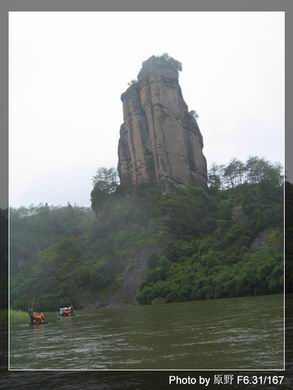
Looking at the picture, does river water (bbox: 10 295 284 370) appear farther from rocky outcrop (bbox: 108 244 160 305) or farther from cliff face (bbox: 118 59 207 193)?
cliff face (bbox: 118 59 207 193)

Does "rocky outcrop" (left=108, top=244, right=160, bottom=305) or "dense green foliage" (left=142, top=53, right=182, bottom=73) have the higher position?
"dense green foliage" (left=142, top=53, right=182, bottom=73)

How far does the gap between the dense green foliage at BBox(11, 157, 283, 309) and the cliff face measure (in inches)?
54.4

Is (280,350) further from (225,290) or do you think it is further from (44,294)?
(44,294)

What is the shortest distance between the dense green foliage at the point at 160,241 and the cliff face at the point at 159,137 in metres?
1.38

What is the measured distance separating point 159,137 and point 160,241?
11.3 m

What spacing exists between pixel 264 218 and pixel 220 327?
72.2ft

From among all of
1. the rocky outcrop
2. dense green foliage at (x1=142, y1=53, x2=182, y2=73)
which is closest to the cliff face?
dense green foliage at (x1=142, y1=53, x2=182, y2=73)

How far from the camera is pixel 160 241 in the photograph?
3709 centimetres

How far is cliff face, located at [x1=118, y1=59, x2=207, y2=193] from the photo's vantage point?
43.6m

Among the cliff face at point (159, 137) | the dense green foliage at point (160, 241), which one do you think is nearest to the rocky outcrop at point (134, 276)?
the dense green foliage at point (160, 241)

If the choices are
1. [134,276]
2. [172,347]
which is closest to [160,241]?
[134,276]

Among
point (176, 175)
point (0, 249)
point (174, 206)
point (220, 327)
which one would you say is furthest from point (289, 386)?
point (176, 175)

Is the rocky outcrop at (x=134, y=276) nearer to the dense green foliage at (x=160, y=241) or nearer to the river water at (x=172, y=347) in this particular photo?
the dense green foliage at (x=160, y=241)

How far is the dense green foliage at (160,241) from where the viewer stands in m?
28.6
